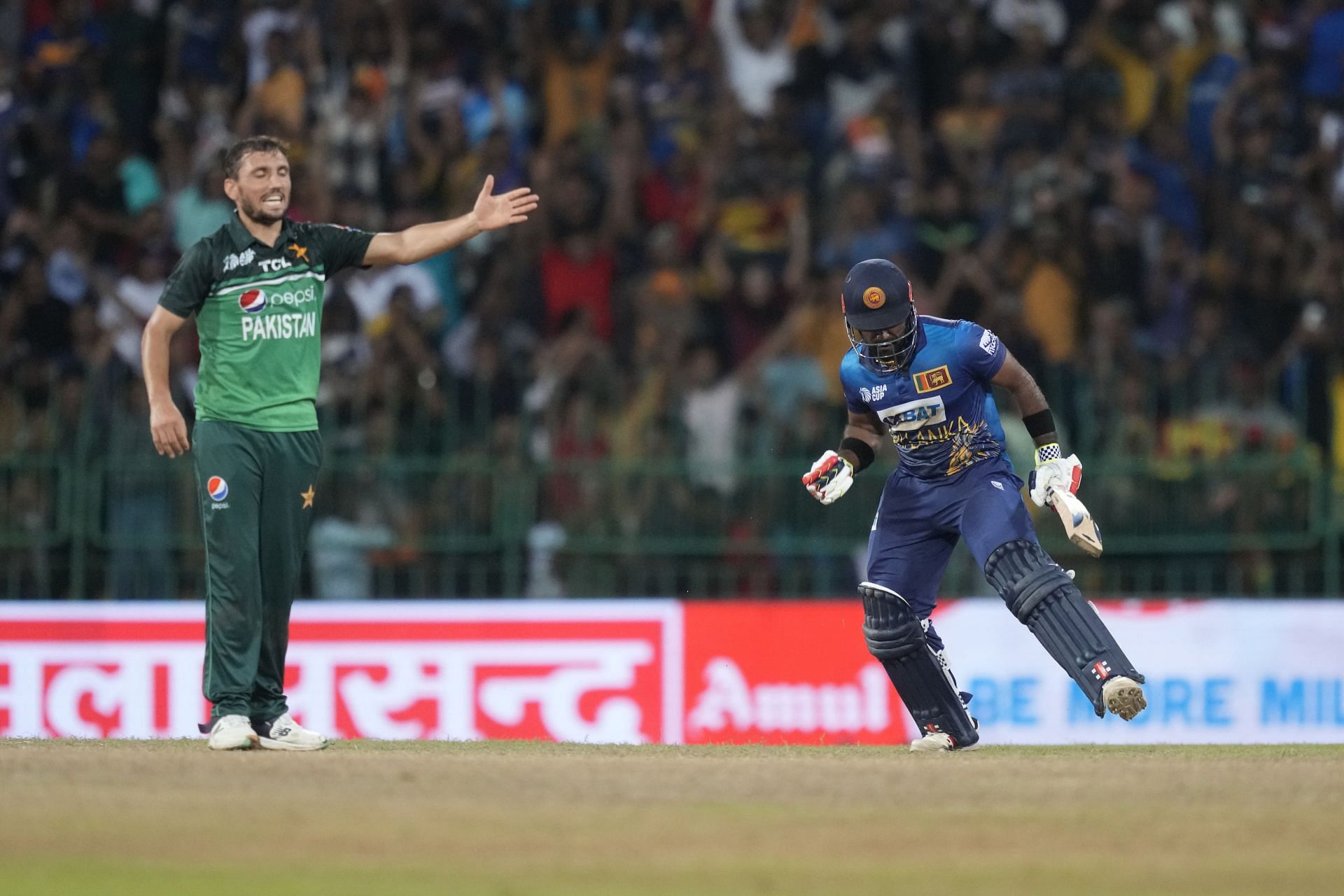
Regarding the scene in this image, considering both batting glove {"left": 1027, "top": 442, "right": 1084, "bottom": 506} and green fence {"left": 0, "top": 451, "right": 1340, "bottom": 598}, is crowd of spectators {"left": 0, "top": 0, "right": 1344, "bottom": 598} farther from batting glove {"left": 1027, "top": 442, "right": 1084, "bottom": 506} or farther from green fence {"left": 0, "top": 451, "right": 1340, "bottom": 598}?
batting glove {"left": 1027, "top": 442, "right": 1084, "bottom": 506}

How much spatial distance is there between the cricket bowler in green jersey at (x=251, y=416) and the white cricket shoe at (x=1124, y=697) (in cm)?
333

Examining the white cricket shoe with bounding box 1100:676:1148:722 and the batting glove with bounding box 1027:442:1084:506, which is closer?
the white cricket shoe with bounding box 1100:676:1148:722

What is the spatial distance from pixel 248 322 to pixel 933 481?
3090mm

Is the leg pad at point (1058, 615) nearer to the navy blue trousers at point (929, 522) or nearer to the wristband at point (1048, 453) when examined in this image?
the navy blue trousers at point (929, 522)

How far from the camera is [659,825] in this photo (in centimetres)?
684

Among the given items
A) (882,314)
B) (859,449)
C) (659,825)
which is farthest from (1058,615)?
(659,825)

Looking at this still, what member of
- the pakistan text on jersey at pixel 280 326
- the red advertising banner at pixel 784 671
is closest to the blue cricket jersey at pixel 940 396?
the pakistan text on jersey at pixel 280 326

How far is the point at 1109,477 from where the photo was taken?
13648 millimetres

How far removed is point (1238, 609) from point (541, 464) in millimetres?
4667

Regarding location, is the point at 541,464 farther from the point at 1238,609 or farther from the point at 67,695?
the point at 1238,609

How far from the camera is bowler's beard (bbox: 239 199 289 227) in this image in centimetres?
868

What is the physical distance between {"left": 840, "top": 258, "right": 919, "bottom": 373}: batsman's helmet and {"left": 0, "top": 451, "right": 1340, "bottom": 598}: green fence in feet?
15.3

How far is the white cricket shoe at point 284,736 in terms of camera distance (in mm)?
8766

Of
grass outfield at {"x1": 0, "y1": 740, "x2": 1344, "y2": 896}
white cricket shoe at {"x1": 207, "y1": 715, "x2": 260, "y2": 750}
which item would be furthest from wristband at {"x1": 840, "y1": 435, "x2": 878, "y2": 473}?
white cricket shoe at {"x1": 207, "y1": 715, "x2": 260, "y2": 750}
